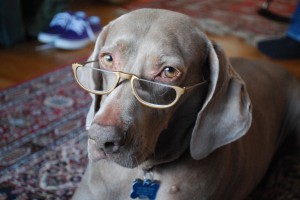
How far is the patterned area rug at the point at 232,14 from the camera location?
387 cm

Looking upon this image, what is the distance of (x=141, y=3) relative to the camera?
4371 millimetres

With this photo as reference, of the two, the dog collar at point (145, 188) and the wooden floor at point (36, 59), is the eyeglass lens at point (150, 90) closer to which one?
the dog collar at point (145, 188)

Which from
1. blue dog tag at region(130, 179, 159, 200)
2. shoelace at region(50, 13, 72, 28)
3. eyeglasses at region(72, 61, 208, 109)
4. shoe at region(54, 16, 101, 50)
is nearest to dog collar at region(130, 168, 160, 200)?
blue dog tag at region(130, 179, 159, 200)

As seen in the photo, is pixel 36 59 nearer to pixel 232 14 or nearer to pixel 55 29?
pixel 55 29

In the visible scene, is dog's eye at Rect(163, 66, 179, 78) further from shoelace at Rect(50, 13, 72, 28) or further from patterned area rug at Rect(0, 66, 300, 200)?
shoelace at Rect(50, 13, 72, 28)

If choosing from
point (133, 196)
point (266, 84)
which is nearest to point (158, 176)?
point (133, 196)

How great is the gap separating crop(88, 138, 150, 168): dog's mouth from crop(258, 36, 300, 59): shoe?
2.55 metres

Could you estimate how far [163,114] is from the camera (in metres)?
1.15

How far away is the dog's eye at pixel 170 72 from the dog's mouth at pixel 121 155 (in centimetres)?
22

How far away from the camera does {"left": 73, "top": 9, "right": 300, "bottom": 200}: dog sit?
Answer: 1082 mm

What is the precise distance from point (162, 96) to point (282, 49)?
8.24ft

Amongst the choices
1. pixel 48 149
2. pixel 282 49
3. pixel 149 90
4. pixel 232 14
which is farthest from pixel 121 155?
→ pixel 232 14

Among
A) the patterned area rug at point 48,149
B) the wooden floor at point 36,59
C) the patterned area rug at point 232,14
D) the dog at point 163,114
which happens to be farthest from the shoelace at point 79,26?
the dog at point 163,114

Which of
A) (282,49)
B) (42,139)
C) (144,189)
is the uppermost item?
(144,189)
